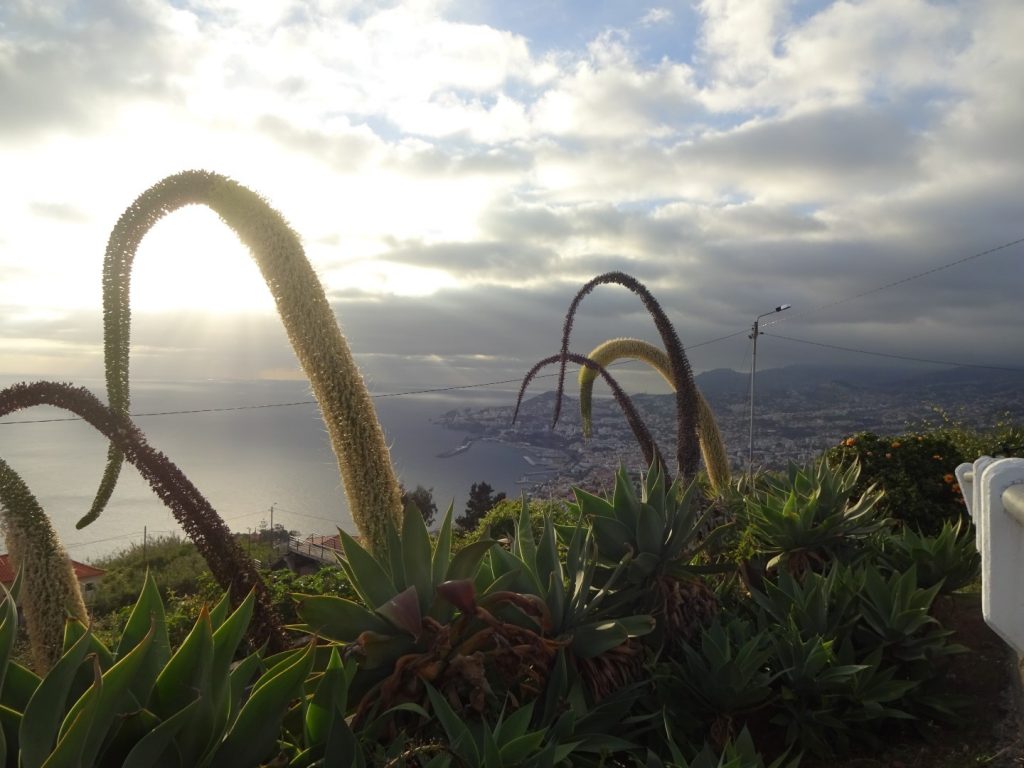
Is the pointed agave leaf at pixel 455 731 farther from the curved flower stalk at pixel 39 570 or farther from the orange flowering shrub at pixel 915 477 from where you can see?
the orange flowering shrub at pixel 915 477

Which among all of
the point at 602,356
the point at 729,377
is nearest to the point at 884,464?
the point at 602,356

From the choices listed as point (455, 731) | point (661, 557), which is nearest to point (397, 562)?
point (455, 731)

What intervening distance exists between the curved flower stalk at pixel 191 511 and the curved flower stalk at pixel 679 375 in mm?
4615

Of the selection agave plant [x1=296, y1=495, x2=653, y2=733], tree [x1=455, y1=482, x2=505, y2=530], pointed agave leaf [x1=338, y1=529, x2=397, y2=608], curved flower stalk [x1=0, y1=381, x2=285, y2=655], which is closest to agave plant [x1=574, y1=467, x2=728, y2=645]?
agave plant [x1=296, y1=495, x2=653, y2=733]

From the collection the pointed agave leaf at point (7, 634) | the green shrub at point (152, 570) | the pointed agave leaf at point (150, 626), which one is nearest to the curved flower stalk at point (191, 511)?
the pointed agave leaf at point (150, 626)

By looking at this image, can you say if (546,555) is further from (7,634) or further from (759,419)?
(759,419)

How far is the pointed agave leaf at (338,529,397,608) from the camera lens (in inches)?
101

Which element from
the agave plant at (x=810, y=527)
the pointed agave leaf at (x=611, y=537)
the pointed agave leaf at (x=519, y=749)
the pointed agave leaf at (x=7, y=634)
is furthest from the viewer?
the agave plant at (x=810, y=527)

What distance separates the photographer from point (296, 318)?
416 cm

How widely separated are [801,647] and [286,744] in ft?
7.83

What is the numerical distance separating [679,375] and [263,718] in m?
6.20

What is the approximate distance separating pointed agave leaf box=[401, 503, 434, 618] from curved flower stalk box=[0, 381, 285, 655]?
3.66 ft

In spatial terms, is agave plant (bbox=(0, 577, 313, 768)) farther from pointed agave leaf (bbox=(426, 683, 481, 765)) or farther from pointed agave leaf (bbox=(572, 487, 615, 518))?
pointed agave leaf (bbox=(572, 487, 615, 518))

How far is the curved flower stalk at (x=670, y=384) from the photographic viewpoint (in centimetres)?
830
